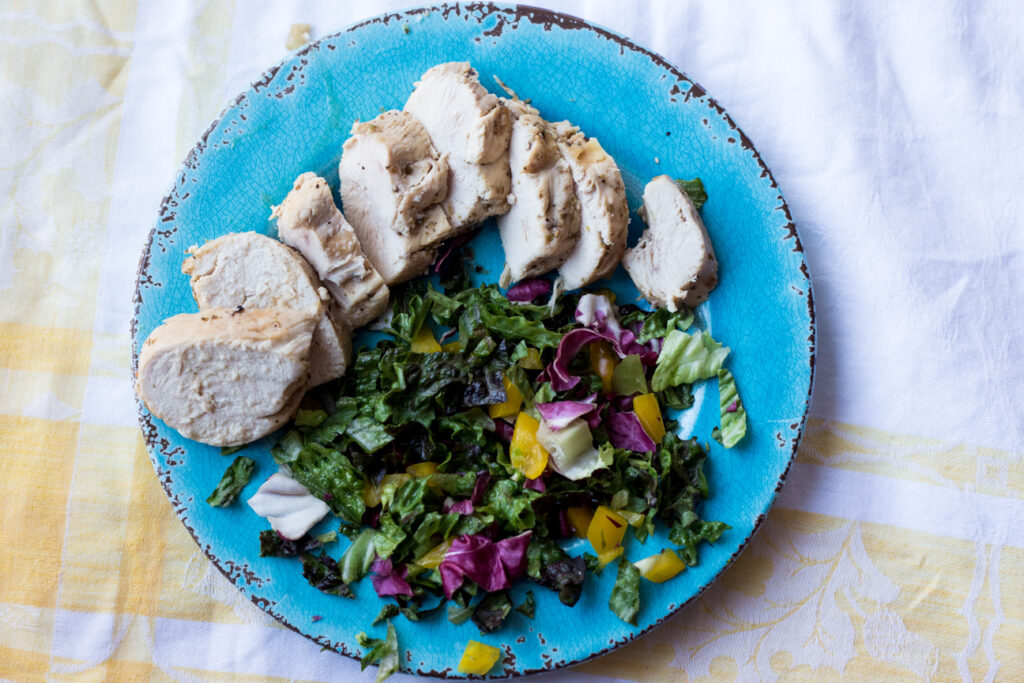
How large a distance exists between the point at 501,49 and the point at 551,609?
2.26 m

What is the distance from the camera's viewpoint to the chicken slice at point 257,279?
8.90 feet

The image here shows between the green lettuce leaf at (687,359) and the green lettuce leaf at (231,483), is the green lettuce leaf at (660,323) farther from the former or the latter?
the green lettuce leaf at (231,483)

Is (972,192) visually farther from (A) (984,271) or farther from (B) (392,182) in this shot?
(B) (392,182)

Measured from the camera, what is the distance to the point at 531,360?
281cm

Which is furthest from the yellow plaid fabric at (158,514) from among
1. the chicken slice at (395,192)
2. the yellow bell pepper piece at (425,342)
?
the yellow bell pepper piece at (425,342)

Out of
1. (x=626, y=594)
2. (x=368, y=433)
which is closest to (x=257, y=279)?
(x=368, y=433)

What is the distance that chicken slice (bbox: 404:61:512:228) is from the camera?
269 cm

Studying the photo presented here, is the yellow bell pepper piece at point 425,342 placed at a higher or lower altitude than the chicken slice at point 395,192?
lower

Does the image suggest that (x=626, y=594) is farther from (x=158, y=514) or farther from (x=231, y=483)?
(x=158, y=514)

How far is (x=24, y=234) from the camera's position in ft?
10.5

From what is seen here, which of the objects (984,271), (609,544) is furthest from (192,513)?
(984,271)

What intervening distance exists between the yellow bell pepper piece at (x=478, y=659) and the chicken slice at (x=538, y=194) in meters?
1.51

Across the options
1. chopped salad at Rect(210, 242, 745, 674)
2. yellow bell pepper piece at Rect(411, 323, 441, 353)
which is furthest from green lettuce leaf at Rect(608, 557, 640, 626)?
yellow bell pepper piece at Rect(411, 323, 441, 353)

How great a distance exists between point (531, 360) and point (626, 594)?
3.20 ft
